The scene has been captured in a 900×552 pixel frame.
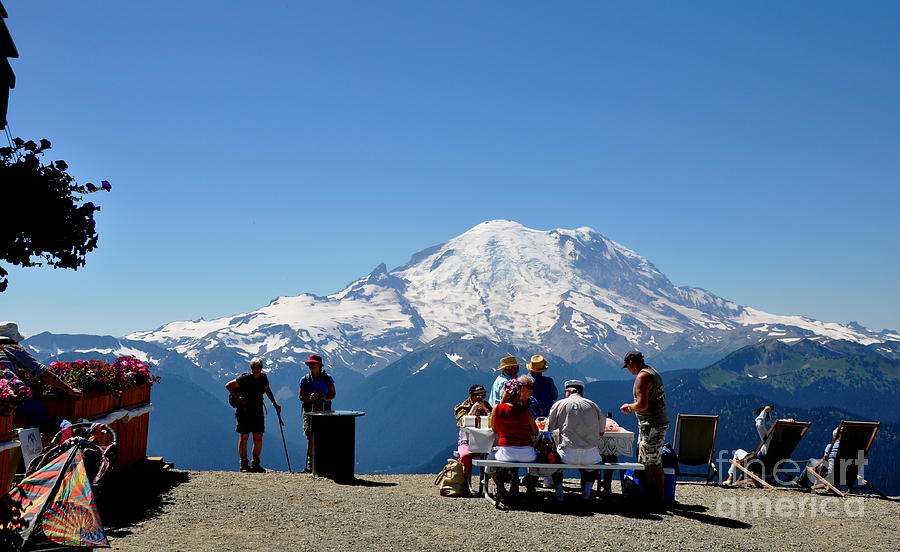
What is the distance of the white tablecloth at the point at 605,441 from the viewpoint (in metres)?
11.3

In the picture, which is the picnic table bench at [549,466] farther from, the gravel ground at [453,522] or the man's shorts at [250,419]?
the man's shorts at [250,419]

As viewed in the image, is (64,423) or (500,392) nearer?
(64,423)

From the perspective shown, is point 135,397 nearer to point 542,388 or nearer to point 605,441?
point 542,388

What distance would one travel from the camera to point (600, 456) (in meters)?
11.2

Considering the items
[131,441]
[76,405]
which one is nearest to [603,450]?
[76,405]

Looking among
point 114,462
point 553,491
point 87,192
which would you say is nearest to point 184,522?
point 114,462

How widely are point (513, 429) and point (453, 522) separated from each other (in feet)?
5.31

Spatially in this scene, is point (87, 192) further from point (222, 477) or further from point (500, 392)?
point (500, 392)

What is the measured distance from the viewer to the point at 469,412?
13023 mm

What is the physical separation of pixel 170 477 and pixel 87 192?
16.5ft

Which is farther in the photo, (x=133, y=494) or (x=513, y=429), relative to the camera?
(x=133, y=494)

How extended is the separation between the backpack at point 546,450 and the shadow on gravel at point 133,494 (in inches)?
201

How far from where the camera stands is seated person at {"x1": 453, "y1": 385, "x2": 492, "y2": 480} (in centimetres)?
1181

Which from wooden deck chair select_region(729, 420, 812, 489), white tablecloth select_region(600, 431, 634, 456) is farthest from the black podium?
wooden deck chair select_region(729, 420, 812, 489)
